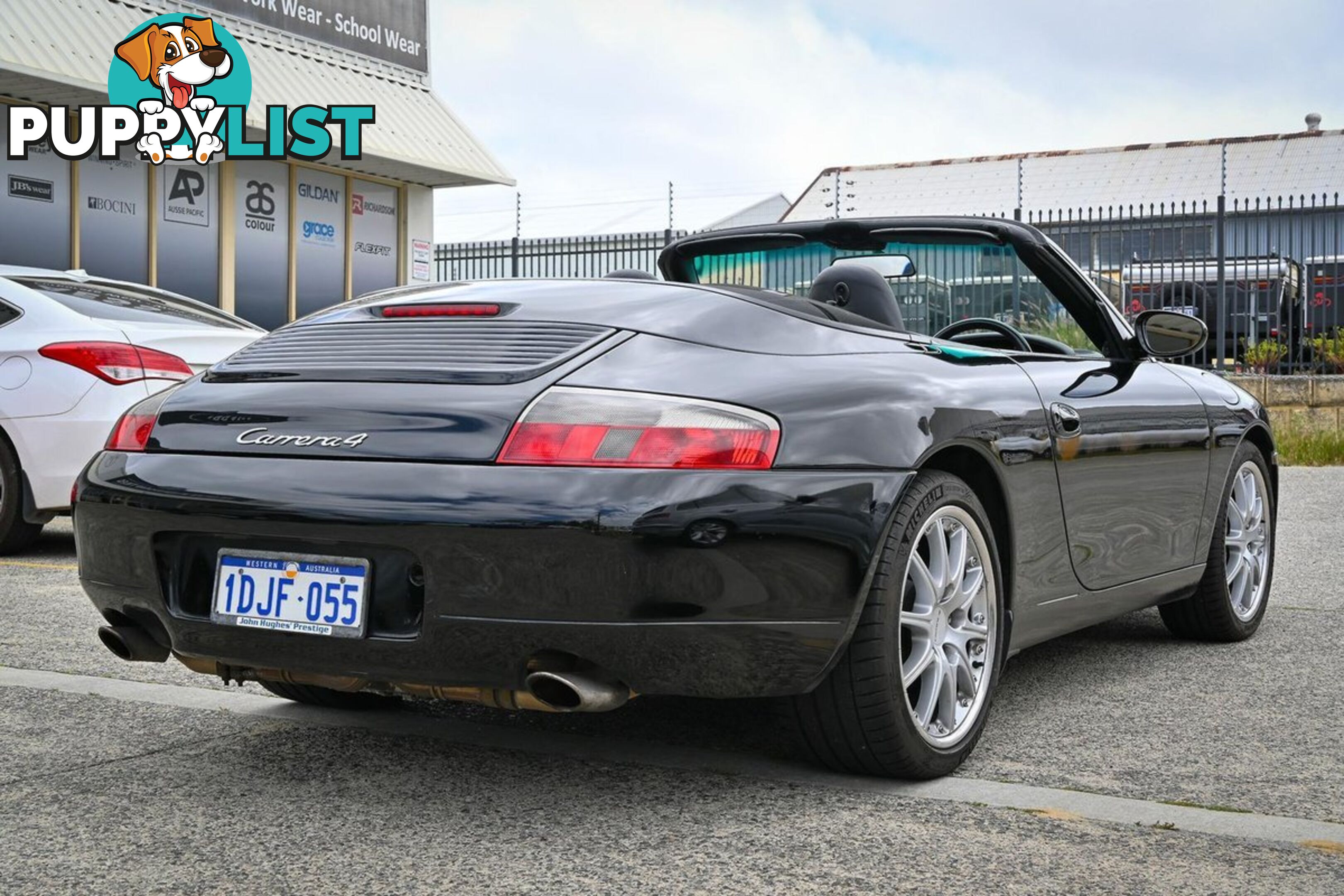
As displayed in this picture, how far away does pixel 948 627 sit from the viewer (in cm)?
350

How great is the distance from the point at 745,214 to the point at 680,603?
1403 inches

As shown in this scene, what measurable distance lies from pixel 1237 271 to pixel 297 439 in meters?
15.5

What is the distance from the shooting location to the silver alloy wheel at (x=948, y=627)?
338 cm

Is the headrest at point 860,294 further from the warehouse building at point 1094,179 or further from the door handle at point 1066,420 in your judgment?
the warehouse building at point 1094,179

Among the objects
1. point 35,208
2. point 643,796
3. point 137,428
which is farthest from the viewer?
point 35,208

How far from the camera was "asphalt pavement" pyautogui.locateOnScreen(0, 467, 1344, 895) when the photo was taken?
272cm

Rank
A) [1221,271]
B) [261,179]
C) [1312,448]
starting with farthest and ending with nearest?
[261,179], [1221,271], [1312,448]

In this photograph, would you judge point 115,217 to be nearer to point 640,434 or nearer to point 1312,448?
point 1312,448

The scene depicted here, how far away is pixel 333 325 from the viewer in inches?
144

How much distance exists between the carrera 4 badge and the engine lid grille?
0.18 m

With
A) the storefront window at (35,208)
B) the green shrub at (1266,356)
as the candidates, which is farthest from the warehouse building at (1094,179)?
the storefront window at (35,208)

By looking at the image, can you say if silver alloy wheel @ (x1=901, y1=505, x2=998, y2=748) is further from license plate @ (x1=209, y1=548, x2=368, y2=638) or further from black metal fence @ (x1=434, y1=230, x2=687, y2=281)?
black metal fence @ (x1=434, y1=230, x2=687, y2=281)

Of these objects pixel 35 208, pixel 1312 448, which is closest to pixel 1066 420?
pixel 1312 448

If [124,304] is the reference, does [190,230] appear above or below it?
above
